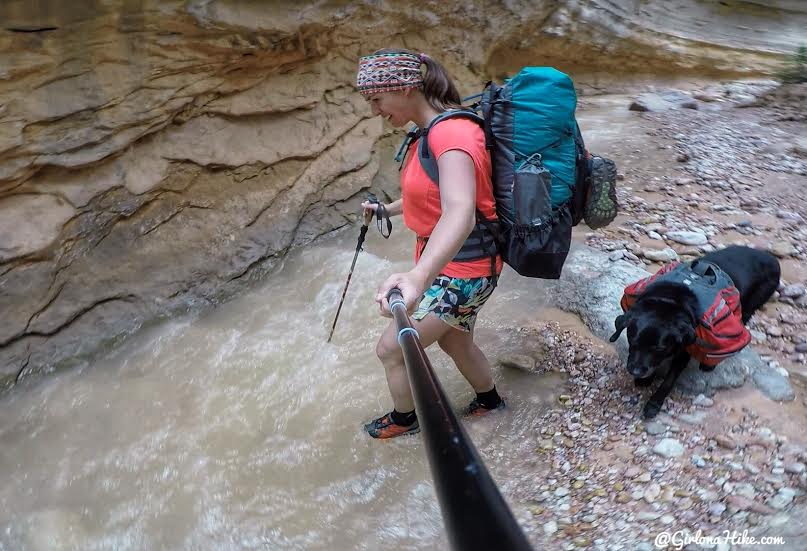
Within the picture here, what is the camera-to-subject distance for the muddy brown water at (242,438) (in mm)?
2740

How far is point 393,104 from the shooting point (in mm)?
2252

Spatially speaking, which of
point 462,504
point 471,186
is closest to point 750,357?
point 471,186

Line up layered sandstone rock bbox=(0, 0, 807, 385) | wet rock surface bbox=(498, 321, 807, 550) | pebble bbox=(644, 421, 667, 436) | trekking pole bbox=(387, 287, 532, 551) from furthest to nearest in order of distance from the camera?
layered sandstone rock bbox=(0, 0, 807, 385), pebble bbox=(644, 421, 667, 436), wet rock surface bbox=(498, 321, 807, 550), trekking pole bbox=(387, 287, 532, 551)

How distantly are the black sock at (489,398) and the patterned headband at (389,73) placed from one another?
5.12 feet

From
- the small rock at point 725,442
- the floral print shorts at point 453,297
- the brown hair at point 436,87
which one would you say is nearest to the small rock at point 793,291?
the small rock at point 725,442

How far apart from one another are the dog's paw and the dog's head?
Answer: 13 cm

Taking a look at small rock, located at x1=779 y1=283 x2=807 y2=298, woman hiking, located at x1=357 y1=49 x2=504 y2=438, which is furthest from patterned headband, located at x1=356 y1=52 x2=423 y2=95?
small rock, located at x1=779 y1=283 x2=807 y2=298

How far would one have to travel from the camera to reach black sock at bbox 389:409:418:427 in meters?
2.95

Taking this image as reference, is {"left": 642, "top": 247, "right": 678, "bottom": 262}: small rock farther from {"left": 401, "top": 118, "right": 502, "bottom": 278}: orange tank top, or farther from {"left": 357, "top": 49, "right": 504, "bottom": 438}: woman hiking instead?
{"left": 401, "top": 118, "right": 502, "bottom": 278}: orange tank top

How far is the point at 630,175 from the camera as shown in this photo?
18.2 feet

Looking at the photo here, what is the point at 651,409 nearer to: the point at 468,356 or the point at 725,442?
the point at 725,442

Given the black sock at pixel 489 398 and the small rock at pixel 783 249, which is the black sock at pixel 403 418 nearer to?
the black sock at pixel 489 398

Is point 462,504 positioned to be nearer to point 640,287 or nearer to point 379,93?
point 379,93

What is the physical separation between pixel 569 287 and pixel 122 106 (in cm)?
323
